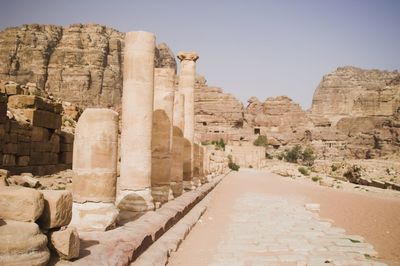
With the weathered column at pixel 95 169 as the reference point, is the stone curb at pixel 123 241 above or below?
below

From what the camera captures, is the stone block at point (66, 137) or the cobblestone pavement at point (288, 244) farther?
the stone block at point (66, 137)

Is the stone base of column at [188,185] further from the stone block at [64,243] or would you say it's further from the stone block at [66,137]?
the stone block at [64,243]

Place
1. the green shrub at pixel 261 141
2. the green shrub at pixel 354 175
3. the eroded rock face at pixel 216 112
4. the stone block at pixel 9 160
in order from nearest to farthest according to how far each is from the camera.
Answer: the stone block at pixel 9 160 → the green shrub at pixel 354 175 → the green shrub at pixel 261 141 → the eroded rock face at pixel 216 112

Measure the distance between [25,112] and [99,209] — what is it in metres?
13.3

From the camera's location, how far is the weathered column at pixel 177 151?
1230cm

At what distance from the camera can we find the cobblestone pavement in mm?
5723

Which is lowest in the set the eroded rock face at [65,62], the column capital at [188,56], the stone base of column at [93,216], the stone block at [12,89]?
the stone base of column at [93,216]

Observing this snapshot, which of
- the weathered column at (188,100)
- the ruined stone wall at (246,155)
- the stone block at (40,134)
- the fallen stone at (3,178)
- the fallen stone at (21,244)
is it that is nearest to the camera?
the fallen stone at (21,244)

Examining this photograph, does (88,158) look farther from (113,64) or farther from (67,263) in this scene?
(113,64)

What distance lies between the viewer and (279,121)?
94.9 meters

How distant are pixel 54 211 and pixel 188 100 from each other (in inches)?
463

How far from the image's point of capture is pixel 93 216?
5645mm

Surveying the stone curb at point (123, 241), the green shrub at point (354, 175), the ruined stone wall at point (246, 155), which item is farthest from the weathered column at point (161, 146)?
the ruined stone wall at point (246, 155)

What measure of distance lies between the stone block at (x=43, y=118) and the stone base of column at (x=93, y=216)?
504 inches
